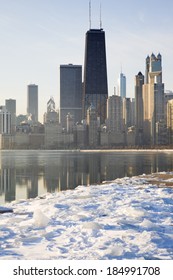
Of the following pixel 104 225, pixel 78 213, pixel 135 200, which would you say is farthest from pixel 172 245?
pixel 135 200

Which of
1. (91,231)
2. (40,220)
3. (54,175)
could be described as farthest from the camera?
(54,175)

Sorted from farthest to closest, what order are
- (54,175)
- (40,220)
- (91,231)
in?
(54,175) → (40,220) → (91,231)

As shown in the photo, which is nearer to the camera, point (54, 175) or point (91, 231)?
point (91, 231)

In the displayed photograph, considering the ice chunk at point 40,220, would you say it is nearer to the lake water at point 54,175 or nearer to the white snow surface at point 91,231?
the white snow surface at point 91,231

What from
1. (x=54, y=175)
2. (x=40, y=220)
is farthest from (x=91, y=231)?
(x=54, y=175)

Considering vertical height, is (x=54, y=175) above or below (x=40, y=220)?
below

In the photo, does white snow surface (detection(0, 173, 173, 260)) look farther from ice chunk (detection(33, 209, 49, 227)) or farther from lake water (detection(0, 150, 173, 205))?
lake water (detection(0, 150, 173, 205))

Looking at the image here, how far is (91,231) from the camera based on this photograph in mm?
11930

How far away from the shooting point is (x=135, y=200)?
1791 cm

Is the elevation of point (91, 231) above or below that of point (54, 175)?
above

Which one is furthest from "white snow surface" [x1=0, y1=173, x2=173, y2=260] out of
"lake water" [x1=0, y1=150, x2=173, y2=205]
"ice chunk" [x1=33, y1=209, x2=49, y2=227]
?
"lake water" [x1=0, y1=150, x2=173, y2=205]

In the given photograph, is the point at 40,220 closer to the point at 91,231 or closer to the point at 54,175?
the point at 91,231

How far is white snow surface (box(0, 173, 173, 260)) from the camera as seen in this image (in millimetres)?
9906

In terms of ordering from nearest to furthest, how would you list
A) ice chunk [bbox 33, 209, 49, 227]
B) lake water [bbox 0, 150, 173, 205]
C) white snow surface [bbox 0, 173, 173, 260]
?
white snow surface [bbox 0, 173, 173, 260]
ice chunk [bbox 33, 209, 49, 227]
lake water [bbox 0, 150, 173, 205]
